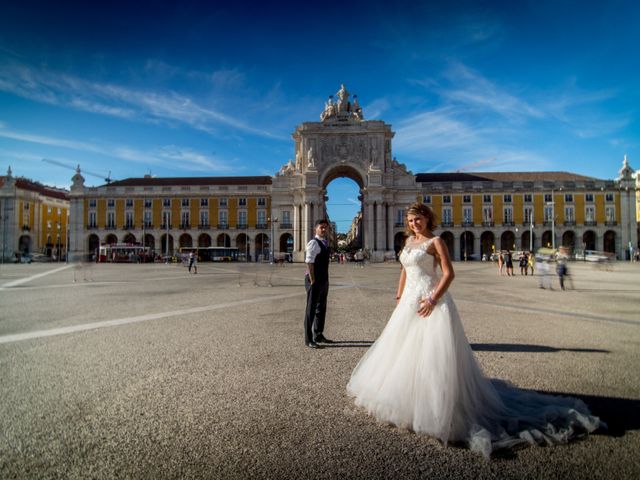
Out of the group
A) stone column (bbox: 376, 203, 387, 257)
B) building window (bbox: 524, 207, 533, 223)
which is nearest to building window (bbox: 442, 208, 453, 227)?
building window (bbox: 524, 207, 533, 223)

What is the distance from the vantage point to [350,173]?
2023 inches

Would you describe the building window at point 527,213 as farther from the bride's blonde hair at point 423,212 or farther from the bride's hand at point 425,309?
the bride's hand at point 425,309

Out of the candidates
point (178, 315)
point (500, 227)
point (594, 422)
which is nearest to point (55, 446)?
point (594, 422)

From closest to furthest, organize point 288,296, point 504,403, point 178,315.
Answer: point 504,403
point 178,315
point 288,296

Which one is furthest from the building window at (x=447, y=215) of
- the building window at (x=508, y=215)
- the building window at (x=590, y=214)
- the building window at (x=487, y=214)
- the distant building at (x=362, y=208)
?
the building window at (x=590, y=214)

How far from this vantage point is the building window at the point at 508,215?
5325 cm

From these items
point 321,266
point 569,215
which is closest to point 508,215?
point 569,215

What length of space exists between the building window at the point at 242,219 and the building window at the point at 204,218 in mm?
4731

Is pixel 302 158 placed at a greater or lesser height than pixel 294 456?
greater

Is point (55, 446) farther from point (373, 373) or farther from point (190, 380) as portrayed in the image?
→ point (373, 373)

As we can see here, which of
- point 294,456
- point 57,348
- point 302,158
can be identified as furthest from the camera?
point 302,158

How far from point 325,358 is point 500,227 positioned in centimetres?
5462

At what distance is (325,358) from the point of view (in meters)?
4.61

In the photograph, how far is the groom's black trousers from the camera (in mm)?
5203
